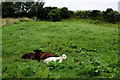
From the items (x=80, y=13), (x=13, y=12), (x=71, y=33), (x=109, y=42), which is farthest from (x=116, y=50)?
(x=13, y=12)

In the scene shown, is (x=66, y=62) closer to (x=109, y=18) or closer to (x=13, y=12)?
(x=109, y=18)

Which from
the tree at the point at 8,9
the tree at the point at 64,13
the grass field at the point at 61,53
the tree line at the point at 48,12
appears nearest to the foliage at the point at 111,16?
the tree line at the point at 48,12

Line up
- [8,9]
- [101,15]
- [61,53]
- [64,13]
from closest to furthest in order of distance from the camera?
1. [61,53]
2. [101,15]
3. [64,13]
4. [8,9]

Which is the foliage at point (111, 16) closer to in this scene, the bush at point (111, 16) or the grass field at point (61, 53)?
the bush at point (111, 16)

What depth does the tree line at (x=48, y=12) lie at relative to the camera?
37.6 m

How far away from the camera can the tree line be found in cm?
3762

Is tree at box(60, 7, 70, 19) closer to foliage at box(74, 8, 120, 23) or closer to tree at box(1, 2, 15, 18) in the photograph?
foliage at box(74, 8, 120, 23)

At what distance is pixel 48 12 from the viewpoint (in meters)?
42.7

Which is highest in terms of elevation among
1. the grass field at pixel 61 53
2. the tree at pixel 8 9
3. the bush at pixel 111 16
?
the tree at pixel 8 9

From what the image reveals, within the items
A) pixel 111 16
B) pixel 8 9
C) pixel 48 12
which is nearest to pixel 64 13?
pixel 48 12

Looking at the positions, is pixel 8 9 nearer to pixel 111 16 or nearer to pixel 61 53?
pixel 111 16

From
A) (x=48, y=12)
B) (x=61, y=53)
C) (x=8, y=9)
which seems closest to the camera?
(x=61, y=53)

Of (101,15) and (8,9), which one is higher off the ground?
(8,9)

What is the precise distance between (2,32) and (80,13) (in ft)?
68.3
